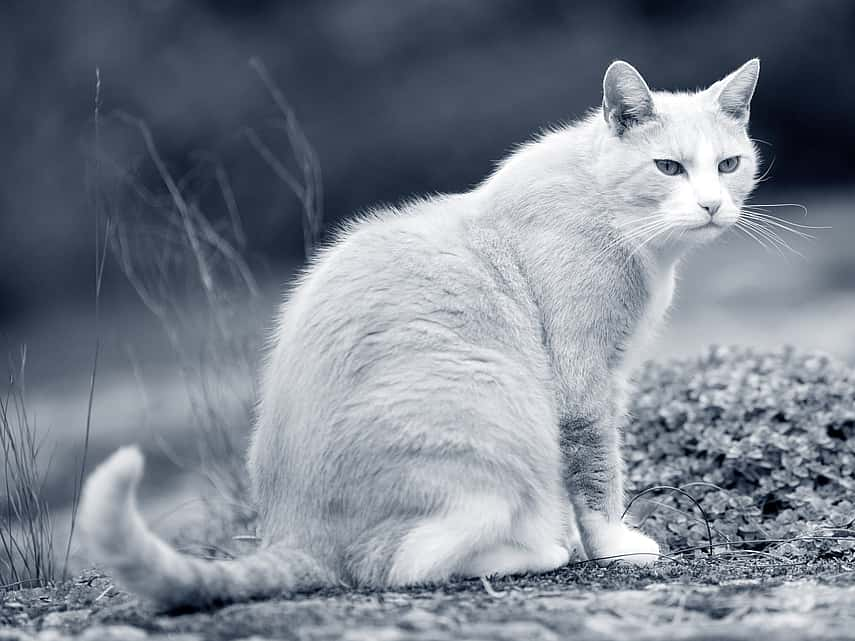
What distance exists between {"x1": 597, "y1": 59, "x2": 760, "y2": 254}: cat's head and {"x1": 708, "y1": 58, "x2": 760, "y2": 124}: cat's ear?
97 mm

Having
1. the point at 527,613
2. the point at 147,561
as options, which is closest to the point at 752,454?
the point at 527,613

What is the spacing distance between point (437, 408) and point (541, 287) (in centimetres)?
61

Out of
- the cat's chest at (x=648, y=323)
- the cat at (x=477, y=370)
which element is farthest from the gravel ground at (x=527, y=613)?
the cat's chest at (x=648, y=323)

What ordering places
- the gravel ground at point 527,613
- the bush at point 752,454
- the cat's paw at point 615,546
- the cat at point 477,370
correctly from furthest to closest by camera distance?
the bush at point 752,454, the cat's paw at point 615,546, the cat at point 477,370, the gravel ground at point 527,613

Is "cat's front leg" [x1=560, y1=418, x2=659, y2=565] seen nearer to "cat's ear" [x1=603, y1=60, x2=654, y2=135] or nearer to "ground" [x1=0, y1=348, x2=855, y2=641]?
"ground" [x1=0, y1=348, x2=855, y2=641]

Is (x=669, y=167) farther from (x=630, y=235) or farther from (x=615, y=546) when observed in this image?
(x=615, y=546)

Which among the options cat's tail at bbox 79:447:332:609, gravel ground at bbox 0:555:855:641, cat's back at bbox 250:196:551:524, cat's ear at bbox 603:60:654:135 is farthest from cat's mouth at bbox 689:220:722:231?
cat's tail at bbox 79:447:332:609

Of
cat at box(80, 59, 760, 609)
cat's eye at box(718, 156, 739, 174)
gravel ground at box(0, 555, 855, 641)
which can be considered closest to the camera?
gravel ground at box(0, 555, 855, 641)

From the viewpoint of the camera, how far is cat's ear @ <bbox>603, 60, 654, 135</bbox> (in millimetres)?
3318

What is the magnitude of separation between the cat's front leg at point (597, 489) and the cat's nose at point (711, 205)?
0.73 meters

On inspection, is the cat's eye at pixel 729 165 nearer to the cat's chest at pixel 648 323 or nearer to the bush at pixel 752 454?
the cat's chest at pixel 648 323

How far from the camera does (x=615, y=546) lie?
3.20 metres

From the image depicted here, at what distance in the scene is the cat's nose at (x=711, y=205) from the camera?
3246 millimetres

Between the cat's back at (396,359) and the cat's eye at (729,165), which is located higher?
the cat's eye at (729,165)
